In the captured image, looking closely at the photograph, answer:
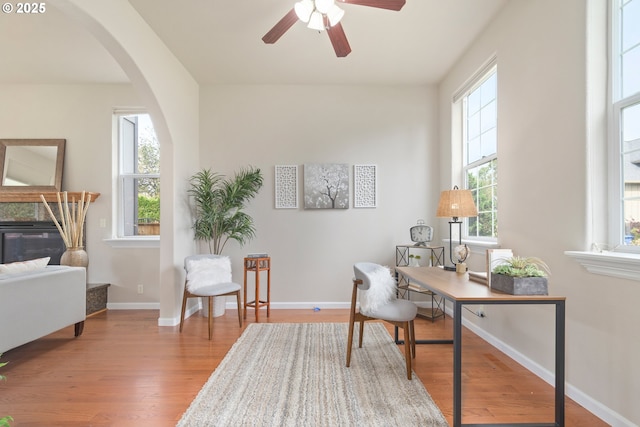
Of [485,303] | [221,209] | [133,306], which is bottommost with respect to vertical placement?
[133,306]

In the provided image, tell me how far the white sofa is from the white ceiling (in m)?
2.20

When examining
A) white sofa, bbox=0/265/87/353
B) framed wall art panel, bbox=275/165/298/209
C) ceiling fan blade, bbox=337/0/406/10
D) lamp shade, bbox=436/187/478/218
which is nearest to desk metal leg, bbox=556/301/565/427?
lamp shade, bbox=436/187/478/218

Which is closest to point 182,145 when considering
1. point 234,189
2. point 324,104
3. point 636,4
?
point 234,189

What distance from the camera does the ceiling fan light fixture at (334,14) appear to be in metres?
2.09

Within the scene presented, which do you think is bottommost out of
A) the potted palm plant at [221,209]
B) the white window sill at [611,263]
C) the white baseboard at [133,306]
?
the white baseboard at [133,306]

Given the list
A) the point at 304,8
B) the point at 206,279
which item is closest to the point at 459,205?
the point at 304,8

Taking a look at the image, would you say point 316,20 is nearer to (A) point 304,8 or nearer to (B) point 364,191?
(A) point 304,8

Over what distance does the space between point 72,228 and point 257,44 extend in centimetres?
302

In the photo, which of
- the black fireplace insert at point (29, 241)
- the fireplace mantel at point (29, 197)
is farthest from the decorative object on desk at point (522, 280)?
the black fireplace insert at point (29, 241)

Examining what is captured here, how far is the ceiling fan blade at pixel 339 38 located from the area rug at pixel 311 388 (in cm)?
247

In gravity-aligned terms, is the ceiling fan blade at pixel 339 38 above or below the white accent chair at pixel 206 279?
above

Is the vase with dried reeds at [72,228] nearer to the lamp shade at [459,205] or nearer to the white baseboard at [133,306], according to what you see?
the white baseboard at [133,306]

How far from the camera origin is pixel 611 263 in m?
1.58

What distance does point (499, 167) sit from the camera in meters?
2.70
